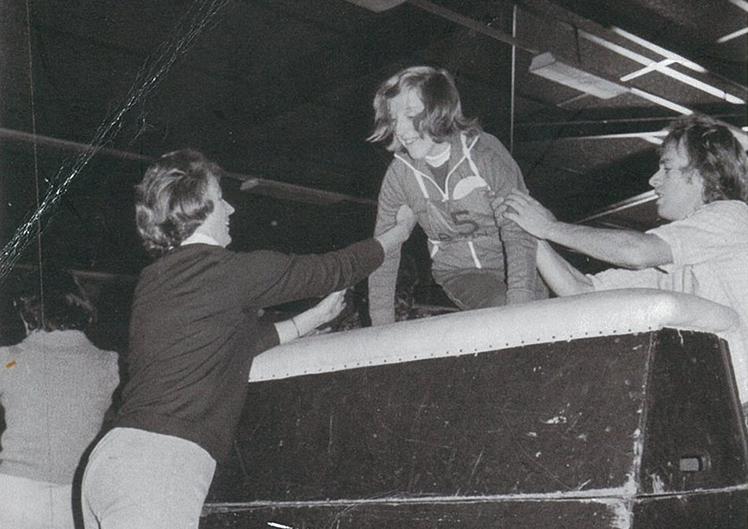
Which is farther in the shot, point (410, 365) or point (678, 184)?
point (678, 184)

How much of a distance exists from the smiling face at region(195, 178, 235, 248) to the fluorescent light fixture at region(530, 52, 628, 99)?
4033mm

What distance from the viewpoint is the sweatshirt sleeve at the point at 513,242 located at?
2402mm

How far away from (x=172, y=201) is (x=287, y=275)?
1.36 feet

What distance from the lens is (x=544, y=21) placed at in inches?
265

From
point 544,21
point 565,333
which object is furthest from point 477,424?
point 544,21

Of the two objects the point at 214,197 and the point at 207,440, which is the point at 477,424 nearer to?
the point at 207,440

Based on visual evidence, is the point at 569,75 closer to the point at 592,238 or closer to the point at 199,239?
the point at 592,238

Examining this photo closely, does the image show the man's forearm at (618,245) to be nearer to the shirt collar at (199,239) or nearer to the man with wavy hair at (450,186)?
the man with wavy hair at (450,186)

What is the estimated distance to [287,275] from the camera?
2.01m

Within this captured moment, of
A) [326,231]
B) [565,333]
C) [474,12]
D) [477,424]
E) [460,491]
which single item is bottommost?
[460,491]

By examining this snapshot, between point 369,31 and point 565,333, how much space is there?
4.80 meters

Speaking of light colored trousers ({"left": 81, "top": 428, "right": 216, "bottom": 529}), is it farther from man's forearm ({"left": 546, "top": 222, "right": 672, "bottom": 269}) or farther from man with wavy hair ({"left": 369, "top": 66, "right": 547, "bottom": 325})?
man's forearm ({"left": 546, "top": 222, "right": 672, "bottom": 269})

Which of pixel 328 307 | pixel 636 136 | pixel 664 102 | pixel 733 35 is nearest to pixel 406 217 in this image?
pixel 328 307

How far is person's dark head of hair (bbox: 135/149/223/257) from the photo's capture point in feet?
6.95
